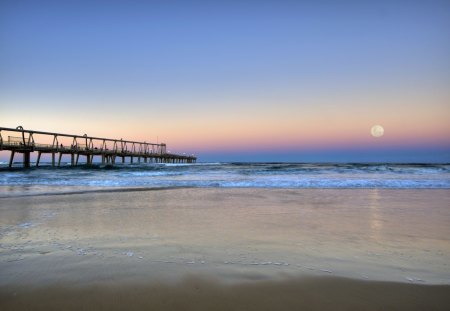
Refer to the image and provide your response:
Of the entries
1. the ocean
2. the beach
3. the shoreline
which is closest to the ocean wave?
the ocean

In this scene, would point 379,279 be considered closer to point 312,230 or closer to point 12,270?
point 312,230

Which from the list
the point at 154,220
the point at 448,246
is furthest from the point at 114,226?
the point at 448,246

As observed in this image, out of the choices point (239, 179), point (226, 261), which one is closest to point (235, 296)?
point (226, 261)

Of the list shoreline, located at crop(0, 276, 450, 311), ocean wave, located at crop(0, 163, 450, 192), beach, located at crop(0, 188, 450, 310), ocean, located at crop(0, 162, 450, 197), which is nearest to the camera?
shoreline, located at crop(0, 276, 450, 311)

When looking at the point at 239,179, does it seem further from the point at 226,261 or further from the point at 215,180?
the point at 226,261

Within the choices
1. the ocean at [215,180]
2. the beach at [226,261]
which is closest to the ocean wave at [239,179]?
the ocean at [215,180]

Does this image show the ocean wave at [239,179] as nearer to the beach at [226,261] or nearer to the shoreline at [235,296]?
the beach at [226,261]

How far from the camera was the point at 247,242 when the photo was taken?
4.68 m

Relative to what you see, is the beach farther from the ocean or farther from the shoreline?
the ocean

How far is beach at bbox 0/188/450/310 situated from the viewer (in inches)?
109

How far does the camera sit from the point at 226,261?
12.4 ft

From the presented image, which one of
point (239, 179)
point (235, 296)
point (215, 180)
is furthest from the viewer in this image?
point (239, 179)

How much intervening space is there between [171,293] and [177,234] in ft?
7.81

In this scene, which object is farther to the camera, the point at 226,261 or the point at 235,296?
the point at 226,261
